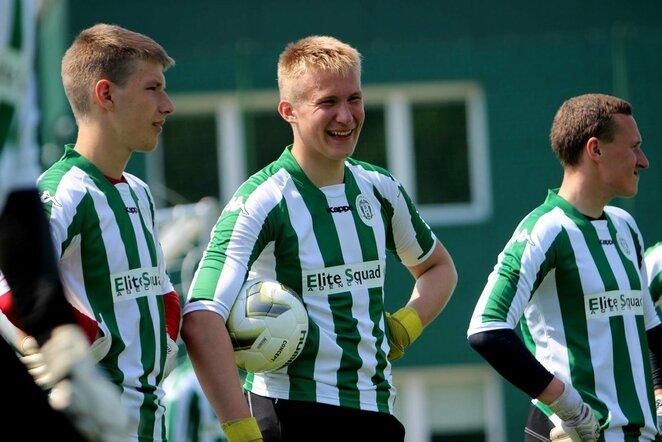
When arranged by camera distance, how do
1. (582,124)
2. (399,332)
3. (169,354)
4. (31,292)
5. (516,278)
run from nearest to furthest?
(31,292), (169,354), (399,332), (516,278), (582,124)

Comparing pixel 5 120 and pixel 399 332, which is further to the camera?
pixel 399 332

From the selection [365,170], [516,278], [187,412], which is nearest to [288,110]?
[365,170]

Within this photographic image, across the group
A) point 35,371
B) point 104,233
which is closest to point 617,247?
point 104,233

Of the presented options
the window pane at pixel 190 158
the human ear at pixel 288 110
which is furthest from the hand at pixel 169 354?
the window pane at pixel 190 158

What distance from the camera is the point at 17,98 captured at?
8.73 ft

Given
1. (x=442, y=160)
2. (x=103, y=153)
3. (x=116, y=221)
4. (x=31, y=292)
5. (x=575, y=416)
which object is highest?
(x=442, y=160)

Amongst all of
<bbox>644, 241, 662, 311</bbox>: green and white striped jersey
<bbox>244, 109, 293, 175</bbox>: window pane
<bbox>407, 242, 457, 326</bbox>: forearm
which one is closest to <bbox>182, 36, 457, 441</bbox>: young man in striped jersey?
<bbox>407, 242, 457, 326</bbox>: forearm

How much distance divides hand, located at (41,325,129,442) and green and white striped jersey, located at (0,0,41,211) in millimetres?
322

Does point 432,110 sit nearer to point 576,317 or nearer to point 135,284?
point 576,317

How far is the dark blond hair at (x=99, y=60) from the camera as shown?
4.51 metres

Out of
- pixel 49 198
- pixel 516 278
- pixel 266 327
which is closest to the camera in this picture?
pixel 49 198

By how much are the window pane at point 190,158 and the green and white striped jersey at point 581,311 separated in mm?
8949

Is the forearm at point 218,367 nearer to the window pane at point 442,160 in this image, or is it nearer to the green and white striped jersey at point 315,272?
the green and white striped jersey at point 315,272

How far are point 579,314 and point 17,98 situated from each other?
3.09m
